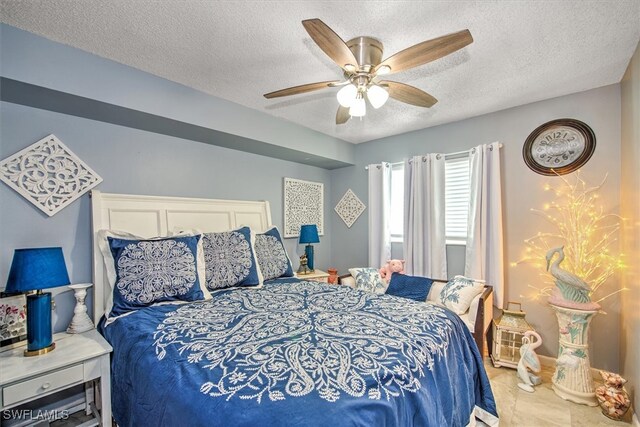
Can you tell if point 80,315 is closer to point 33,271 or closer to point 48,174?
point 33,271

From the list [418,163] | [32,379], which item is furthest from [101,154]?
[418,163]

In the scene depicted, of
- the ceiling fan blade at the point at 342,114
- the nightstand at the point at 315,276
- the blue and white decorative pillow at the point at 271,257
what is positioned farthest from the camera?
the nightstand at the point at 315,276

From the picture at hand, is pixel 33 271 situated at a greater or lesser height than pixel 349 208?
lesser

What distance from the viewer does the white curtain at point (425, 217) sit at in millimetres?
3352

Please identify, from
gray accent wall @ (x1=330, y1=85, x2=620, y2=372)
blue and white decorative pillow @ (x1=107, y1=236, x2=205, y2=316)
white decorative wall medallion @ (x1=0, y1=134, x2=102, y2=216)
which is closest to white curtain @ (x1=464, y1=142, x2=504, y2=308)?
gray accent wall @ (x1=330, y1=85, x2=620, y2=372)

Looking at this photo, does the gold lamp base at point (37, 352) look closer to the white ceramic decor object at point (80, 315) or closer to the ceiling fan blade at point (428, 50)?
the white ceramic decor object at point (80, 315)

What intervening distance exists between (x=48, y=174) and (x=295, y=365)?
226 centimetres

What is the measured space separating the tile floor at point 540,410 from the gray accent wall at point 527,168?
584 millimetres

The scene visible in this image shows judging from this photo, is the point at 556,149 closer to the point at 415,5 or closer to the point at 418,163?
the point at 418,163

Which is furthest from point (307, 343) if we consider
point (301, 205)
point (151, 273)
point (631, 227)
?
point (301, 205)

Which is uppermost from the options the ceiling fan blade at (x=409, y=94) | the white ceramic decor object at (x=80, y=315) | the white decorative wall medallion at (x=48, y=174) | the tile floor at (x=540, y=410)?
the ceiling fan blade at (x=409, y=94)

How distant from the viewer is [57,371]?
5.09 feet

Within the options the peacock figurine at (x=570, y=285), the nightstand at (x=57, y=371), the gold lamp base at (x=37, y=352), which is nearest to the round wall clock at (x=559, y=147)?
the peacock figurine at (x=570, y=285)

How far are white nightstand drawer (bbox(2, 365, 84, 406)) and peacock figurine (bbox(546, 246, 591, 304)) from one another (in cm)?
336
